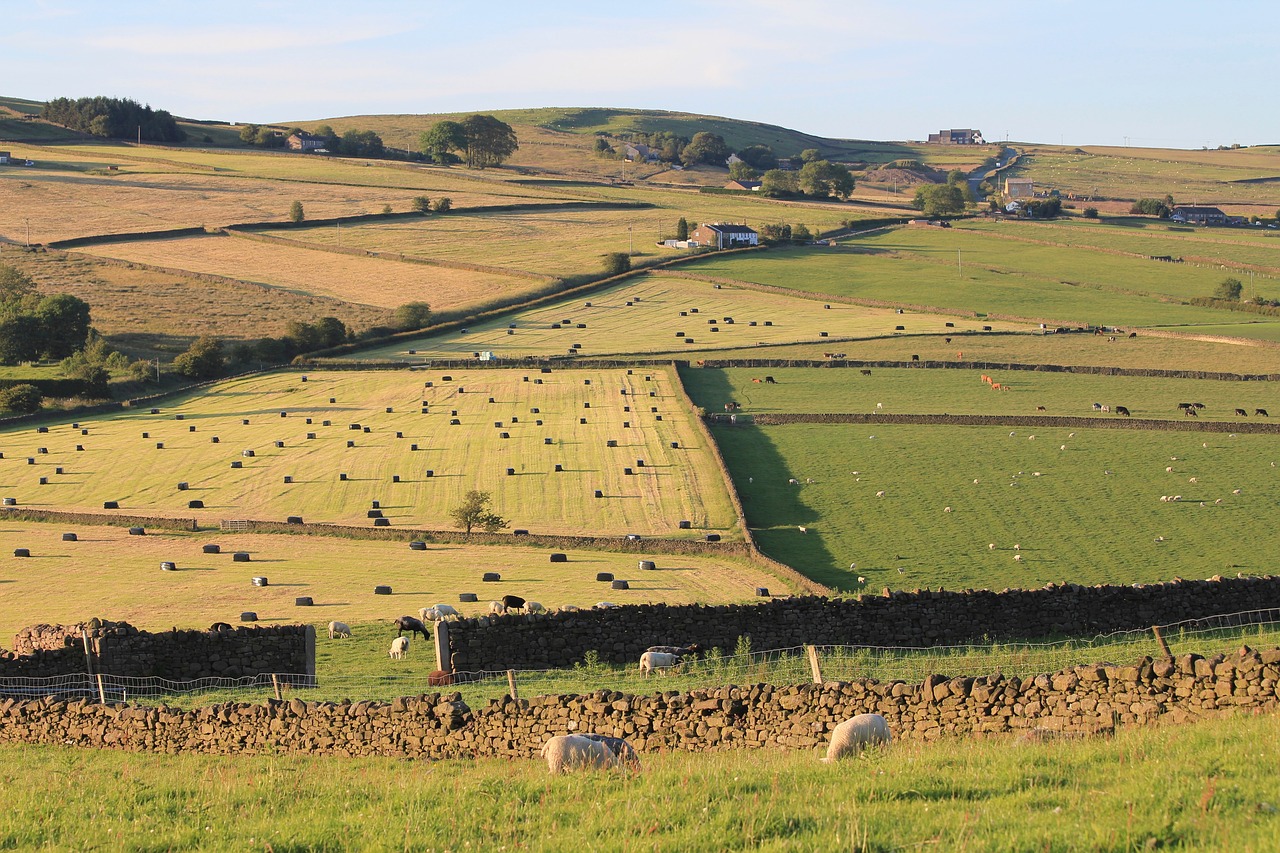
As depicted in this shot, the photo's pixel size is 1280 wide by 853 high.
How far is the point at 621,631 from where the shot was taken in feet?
81.8

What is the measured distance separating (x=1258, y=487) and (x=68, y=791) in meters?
45.0

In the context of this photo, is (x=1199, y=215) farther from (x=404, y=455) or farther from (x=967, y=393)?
(x=404, y=455)

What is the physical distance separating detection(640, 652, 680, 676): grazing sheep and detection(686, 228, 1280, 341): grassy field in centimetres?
8079

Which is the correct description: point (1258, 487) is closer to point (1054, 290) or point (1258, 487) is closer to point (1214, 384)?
point (1214, 384)

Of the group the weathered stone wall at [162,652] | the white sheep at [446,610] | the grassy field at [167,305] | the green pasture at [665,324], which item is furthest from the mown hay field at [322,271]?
the weathered stone wall at [162,652]

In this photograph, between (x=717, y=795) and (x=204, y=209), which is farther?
(x=204, y=209)

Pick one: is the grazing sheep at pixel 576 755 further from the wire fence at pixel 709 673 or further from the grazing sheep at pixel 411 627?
the grazing sheep at pixel 411 627

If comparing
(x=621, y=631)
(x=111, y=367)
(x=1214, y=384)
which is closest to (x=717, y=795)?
(x=621, y=631)

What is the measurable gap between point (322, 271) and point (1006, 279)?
6446 cm

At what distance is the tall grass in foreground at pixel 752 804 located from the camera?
10086mm

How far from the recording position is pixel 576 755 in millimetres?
13617

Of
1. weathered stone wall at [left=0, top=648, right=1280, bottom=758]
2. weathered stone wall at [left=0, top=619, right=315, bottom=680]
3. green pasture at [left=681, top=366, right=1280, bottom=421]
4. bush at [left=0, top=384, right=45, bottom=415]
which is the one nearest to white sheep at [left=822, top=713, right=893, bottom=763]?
weathered stone wall at [left=0, top=648, right=1280, bottom=758]

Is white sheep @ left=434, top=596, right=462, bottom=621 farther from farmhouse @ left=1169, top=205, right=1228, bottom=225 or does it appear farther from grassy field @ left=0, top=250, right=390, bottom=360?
farmhouse @ left=1169, top=205, right=1228, bottom=225

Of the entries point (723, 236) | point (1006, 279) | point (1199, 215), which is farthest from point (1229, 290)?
point (1199, 215)
